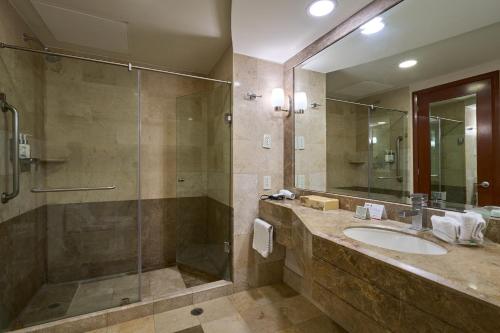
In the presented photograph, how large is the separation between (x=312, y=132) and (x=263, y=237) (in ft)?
3.60

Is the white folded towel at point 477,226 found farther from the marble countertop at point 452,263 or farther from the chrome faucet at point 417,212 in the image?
the chrome faucet at point 417,212

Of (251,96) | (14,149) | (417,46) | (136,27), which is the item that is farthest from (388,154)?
(14,149)

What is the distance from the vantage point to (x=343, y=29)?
171cm

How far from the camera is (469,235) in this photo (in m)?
0.99

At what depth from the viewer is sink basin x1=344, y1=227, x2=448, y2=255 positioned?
110 cm

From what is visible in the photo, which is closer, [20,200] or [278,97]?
[20,200]

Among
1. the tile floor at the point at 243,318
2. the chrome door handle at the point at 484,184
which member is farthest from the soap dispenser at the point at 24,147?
the chrome door handle at the point at 484,184

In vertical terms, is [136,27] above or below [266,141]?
above

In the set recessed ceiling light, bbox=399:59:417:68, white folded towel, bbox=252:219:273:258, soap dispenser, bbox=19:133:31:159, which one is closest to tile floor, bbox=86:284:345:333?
white folded towel, bbox=252:219:273:258

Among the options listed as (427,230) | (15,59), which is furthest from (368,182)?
(15,59)

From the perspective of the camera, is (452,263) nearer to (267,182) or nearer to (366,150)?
(366,150)

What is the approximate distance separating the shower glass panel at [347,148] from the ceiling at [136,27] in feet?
4.12

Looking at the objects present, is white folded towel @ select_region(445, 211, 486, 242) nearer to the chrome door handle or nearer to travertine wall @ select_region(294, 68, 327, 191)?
the chrome door handle

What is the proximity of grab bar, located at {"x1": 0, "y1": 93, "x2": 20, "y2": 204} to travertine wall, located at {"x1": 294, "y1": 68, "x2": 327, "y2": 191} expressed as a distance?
2.24 metres
